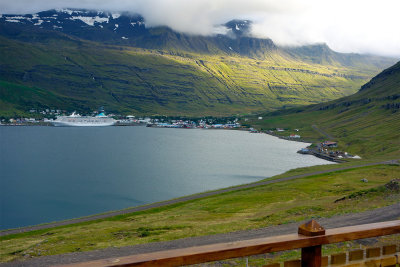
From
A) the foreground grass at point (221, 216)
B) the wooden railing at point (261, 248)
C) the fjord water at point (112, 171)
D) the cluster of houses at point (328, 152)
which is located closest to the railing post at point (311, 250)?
the wooden railing at point (261, 248)

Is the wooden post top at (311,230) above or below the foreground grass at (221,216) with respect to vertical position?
above

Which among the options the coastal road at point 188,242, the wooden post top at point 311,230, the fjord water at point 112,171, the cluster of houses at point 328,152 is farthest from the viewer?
the cluster of houses at point 328,152

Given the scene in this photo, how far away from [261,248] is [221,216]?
3764 centimetres

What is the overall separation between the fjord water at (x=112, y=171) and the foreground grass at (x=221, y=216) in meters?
18.8

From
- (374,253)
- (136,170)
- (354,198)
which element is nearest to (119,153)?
(136,170)

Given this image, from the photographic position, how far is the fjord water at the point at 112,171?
2773 inches

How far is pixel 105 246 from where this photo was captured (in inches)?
1132

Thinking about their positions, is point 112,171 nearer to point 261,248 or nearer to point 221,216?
point 221,216

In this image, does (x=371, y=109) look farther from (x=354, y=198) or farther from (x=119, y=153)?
(x=354, y=198)

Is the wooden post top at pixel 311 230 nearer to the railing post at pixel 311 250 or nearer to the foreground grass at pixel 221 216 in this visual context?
the railing post at pixel 311 250

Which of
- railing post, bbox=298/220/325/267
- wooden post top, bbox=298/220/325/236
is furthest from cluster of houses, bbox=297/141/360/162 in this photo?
wooden post top, bbox=298/220/325/236

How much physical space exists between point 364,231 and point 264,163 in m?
115

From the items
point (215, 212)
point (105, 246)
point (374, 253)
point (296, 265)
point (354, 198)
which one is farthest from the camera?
point (215, 212)

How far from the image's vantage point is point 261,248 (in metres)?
5.58
